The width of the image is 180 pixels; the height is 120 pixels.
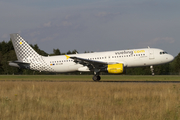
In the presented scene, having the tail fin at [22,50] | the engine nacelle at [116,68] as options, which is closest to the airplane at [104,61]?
the engine nacelle at [116,68]

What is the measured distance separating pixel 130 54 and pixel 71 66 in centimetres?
816

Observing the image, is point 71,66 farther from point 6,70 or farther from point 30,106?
point 6,70

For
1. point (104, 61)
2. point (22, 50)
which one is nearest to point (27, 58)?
point (22, 50)

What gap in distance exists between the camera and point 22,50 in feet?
118

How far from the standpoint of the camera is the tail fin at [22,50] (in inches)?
1405

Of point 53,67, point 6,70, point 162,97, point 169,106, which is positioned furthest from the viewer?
point 6,70

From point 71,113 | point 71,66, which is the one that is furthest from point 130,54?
point 71,113

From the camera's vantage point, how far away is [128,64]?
31219mm

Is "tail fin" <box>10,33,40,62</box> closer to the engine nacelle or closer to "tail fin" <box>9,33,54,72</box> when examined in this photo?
"tail fin" <box>9,33,54,72</box>

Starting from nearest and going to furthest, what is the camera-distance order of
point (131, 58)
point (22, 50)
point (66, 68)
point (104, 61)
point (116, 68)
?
point (116, 68) → point (131, 58) → point (104, 61) → point (66, 68) → point (22, 50)

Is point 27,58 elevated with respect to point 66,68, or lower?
elevated

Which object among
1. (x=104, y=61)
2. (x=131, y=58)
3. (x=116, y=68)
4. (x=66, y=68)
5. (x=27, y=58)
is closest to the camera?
(x=116, y=68)

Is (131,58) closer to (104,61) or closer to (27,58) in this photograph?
(104,61)

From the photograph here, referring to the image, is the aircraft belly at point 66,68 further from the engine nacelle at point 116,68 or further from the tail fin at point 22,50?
the engine nacelle at point 116,68
